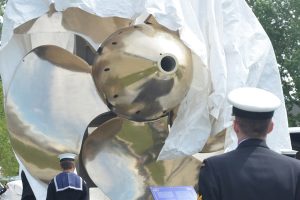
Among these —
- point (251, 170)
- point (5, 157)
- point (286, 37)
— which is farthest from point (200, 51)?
point (286, 37)

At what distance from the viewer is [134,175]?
19.8 ft

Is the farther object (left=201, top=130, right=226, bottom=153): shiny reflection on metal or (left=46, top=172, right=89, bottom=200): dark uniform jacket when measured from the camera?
(left=46, top=172, right=89, bottom=200): dark uniform jacket

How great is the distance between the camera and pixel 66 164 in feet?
19.1

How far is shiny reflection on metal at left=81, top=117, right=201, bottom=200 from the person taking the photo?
236 inches

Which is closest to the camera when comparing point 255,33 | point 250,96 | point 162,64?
point 250,96

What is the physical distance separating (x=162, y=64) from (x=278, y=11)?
78.0ft

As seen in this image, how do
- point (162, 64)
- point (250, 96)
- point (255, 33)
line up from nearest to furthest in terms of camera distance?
point (250, 96) → point (162, 64) → point (255, 33)

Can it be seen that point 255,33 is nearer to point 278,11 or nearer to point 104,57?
point 104,57

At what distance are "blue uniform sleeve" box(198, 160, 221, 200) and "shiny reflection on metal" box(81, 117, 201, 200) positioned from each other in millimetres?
2911

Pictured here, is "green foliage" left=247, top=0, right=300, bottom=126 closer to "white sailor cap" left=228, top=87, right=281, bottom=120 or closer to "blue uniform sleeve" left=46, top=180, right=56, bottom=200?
"blue uniform sleeve" left=46, top=180, right=56, bottom=200

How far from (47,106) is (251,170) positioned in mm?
3112

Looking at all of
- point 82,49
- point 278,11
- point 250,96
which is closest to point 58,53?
point 82,49

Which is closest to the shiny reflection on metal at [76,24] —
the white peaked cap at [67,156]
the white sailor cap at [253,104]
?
the white peaked cap at [67,156]

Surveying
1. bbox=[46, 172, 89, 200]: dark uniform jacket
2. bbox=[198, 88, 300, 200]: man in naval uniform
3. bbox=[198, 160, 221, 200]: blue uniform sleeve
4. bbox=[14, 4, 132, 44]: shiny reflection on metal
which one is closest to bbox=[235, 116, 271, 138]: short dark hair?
bbox=[198, 88, 300, 200]: man in naval uniform
